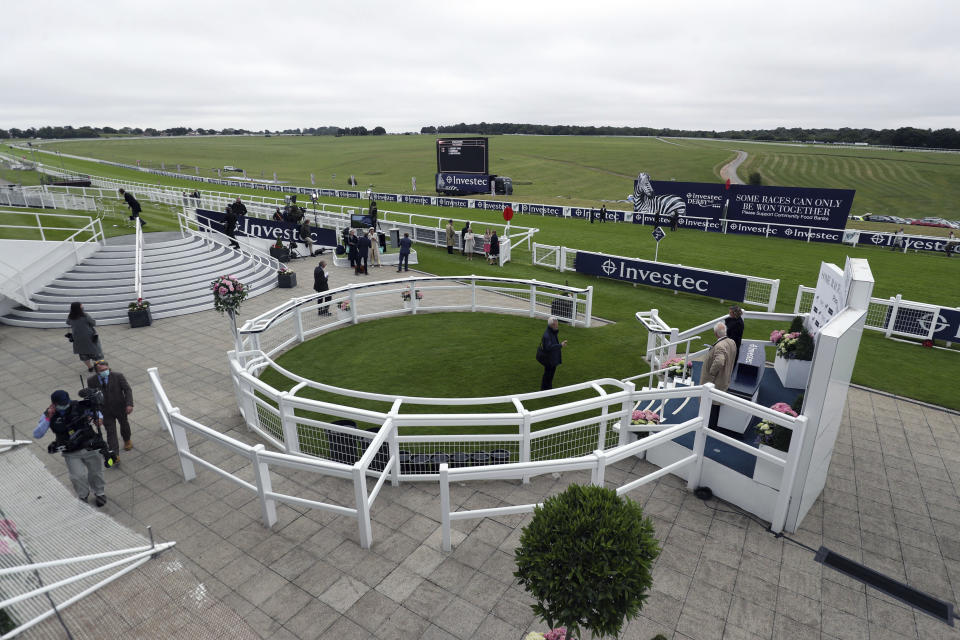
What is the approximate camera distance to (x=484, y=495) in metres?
7.33

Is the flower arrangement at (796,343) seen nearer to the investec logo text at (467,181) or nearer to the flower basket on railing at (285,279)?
the flower basket on railing at (285,279)

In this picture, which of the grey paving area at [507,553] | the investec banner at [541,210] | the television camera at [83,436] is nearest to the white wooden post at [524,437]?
the grey paving area at [507,553]

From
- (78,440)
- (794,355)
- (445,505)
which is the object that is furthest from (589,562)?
(794,355)

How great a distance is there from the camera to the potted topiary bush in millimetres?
3902

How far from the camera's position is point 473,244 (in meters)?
25.2

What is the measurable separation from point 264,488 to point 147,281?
14.5 m

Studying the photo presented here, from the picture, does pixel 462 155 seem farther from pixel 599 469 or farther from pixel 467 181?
pixel 599 469

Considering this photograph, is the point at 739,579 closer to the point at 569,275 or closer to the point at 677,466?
the point at 677,466

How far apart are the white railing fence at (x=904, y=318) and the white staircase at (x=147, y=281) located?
21152 mm

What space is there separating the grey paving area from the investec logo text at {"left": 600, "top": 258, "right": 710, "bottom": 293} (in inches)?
392

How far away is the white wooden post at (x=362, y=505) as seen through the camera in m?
5.78

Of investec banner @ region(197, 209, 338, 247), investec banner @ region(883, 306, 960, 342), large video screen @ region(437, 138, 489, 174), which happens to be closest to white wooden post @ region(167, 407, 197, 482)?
investec banner @ region(197, 209, 338, 247)

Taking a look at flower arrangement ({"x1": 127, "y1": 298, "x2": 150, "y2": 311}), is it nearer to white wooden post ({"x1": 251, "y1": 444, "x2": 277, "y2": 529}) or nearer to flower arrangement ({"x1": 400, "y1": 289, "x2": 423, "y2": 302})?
flower arrangement ({"x1": 400, "y1": 289, "x2": 423, "y2": 302})

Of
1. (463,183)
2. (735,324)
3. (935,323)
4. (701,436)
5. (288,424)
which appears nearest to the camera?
(701,436)
